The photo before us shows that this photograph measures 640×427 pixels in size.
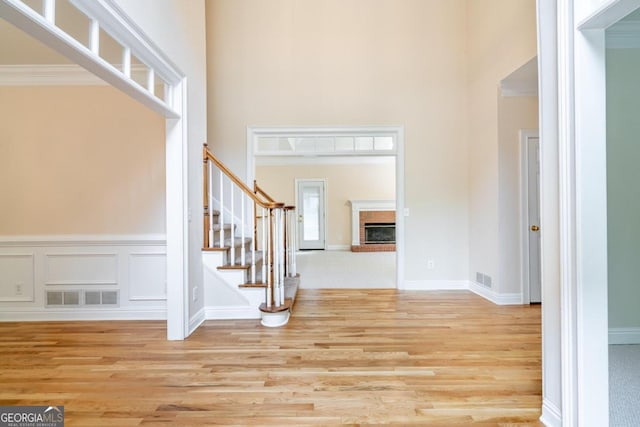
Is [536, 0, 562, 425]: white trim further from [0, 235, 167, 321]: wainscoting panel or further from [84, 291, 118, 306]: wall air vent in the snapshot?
[84, 291, 118, 306]: wall air vent

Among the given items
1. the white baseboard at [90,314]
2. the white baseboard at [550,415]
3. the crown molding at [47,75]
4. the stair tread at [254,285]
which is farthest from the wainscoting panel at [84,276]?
the white baseboard at [550,415]

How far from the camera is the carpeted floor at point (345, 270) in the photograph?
4773mm

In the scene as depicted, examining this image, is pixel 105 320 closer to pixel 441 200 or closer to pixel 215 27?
pixel 215 27

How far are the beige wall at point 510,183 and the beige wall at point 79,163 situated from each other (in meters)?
3.88

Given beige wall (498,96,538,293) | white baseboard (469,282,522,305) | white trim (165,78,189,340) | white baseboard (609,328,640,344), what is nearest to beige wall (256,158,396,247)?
beige wall (498,96,538,293)

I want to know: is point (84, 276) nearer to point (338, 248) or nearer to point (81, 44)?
point (81, 44)

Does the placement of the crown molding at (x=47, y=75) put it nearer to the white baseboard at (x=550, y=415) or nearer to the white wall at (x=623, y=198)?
the white baseboard at (x=550, y=415)

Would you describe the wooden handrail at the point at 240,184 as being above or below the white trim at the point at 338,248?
above

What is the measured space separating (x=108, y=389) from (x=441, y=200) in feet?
13.5

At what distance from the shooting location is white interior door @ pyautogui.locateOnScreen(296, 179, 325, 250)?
352 inches

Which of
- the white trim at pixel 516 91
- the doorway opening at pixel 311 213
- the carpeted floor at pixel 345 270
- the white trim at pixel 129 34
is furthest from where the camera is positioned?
the doorway opening at pixel 311 213

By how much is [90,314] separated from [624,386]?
4539 mm

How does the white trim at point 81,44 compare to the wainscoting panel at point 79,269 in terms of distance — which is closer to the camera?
the white trim at point 81,44

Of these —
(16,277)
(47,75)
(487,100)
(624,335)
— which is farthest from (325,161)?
(624,335)
